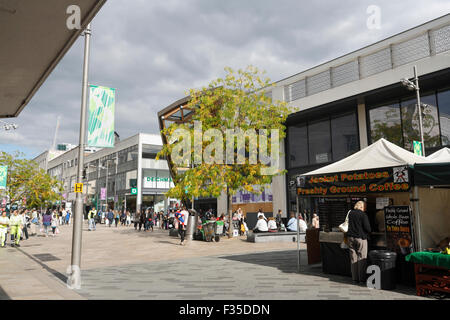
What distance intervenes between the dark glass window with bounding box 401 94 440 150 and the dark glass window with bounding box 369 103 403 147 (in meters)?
0.36

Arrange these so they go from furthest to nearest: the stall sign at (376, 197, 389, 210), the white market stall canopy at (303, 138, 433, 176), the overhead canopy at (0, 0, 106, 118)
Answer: the stall sign at (376, 197, 389, 210), the white market stall canopy at (303, 138, 433, 176), the overhead canopy at (0, 0, 106, 118)

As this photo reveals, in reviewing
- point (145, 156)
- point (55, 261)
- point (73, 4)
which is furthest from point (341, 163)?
point (145, 156)

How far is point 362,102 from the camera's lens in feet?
71.1

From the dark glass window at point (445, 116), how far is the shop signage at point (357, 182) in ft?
39.0

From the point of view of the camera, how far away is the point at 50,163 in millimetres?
92688

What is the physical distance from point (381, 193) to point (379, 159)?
33.0 inches

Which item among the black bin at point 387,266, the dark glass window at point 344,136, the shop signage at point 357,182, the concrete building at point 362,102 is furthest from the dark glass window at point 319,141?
the black bin at point 387,266

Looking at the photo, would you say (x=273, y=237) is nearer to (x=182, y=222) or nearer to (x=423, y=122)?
(x=182, y=222)

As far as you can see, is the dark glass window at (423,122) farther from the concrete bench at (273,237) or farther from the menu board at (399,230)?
the menu board at (399,230)

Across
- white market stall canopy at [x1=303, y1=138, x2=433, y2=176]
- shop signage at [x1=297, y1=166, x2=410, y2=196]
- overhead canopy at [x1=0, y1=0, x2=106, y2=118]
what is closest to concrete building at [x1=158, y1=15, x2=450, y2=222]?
white market stall canopy at [x1=303, y1=138, x2=433, y2=176]

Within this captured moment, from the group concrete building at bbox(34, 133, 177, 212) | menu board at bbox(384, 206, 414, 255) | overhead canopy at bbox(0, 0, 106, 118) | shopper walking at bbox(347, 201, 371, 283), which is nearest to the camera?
overhead canopy at bbox(0, 0, 106, 118)

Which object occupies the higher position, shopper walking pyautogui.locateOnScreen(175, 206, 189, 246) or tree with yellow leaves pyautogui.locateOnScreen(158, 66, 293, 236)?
tree with yellow leaves pyautogui.locateOnScreen(158, 66, 293, 236)

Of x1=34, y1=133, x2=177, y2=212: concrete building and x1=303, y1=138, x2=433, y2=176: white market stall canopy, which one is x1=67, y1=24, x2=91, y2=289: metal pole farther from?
x1=34, y1=133, x2=177, y2=212: concrete building

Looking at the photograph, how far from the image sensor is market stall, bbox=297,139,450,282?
7.62 m
